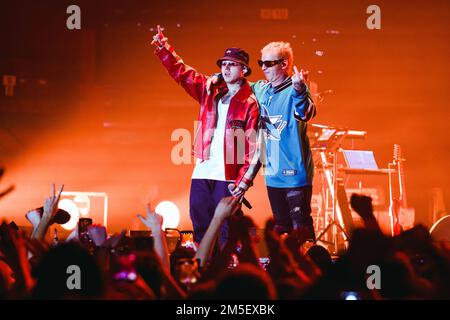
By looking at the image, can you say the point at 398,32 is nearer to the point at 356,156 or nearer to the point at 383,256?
the point at 356,156

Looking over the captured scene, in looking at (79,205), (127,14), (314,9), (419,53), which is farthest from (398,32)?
(79,205)

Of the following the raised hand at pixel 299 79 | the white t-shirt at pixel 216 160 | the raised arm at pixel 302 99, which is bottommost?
the white t-shirt at pixel 216 160

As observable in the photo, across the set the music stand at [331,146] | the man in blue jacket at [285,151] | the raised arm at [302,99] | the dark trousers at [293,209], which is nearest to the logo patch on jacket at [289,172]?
the man in blue jacket at [285,151]

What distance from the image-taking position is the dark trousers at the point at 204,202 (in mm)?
4844

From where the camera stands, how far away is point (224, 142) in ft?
16.1

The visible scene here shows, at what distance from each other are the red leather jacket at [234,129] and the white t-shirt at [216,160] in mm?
30

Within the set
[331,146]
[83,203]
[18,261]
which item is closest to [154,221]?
[18,261]

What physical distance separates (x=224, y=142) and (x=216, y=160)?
0.15 metres

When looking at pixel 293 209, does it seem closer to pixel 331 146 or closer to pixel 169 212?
pixel 331 146

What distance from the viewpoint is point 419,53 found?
10.1 metres

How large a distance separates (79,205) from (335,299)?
7.17 m

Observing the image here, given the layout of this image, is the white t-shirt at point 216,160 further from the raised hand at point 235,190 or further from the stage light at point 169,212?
the stage light at point 169,212

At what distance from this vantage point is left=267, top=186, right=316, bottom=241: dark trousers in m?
5.11

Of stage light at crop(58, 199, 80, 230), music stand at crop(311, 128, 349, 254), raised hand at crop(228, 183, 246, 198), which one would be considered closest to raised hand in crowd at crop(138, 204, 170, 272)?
raised hand at crop(228, 183, 246, 198)
